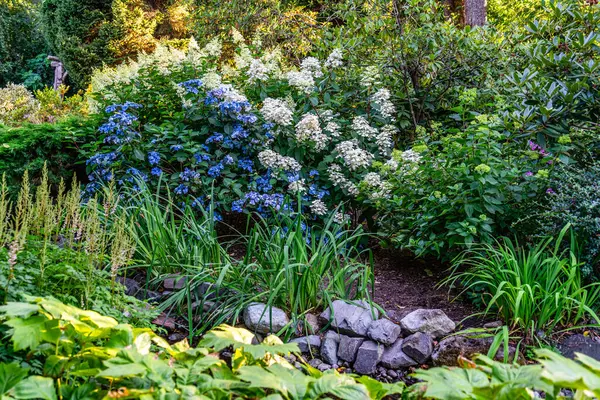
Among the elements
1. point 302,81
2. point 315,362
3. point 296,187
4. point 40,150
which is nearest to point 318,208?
point 296,187

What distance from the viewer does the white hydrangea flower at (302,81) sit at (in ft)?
15.8

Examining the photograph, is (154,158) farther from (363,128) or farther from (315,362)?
(315,362)

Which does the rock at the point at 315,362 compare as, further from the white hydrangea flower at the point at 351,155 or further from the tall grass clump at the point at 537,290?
the white hydrangea flower at the point at 351,155

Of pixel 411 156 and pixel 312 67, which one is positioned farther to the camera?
pixel 312 67

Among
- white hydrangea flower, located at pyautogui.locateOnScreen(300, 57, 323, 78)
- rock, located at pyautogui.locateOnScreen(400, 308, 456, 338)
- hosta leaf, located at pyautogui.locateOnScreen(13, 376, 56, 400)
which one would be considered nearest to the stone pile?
rock, located at pyautogui.locateOnScreen(400, 308, 456, 338)

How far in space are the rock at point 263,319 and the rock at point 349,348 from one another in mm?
340

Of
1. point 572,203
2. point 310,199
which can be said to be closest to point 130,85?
point 310,199

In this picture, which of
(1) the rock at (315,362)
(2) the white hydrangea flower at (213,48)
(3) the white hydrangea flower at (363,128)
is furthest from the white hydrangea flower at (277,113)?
(1) the rock at (315,362)

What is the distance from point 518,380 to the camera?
1279 millimetres

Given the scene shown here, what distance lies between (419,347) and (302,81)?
8.63 ft

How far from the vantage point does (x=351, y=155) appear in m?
4.56

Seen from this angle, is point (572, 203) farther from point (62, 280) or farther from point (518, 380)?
point (62, 280)

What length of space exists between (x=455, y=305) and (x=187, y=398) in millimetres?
2653

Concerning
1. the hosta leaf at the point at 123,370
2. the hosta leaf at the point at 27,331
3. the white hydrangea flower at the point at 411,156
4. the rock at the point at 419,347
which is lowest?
the rock at the point at 419,347
